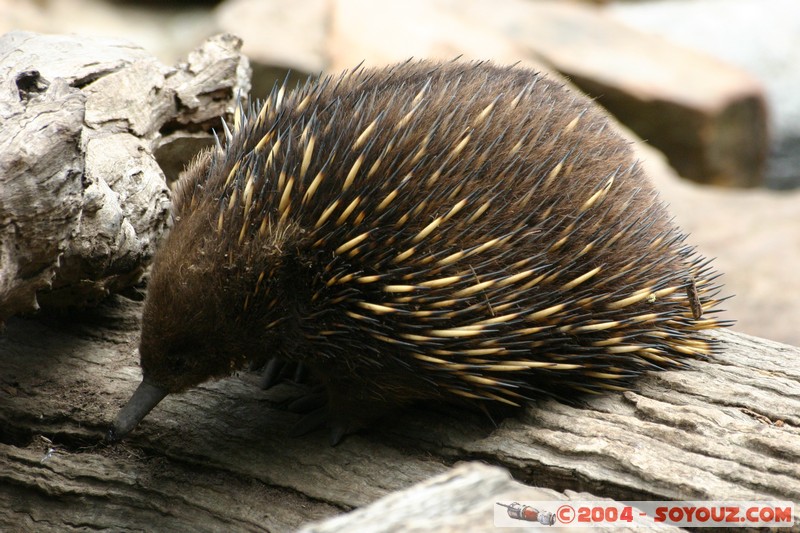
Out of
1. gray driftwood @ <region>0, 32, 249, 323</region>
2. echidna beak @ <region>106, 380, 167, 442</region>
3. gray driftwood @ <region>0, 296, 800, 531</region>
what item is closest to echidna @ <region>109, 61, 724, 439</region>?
echidna beak @ <region>106, 380, 167, 442</region>

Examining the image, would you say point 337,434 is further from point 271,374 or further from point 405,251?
point 405,251

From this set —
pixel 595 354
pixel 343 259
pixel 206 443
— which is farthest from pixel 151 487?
pixel 595 354

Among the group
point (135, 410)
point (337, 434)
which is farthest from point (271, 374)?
point (135, 410)

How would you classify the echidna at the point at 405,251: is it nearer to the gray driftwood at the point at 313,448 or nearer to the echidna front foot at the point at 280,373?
the gray driftwood at the point at 313,448

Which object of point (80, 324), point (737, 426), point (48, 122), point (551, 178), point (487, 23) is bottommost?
point (80, 324)

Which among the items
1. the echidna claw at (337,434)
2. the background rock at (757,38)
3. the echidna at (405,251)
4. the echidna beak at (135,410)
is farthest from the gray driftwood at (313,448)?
the background rock at (757,38)

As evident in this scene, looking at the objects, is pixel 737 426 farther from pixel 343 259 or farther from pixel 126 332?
pixel 126 332
